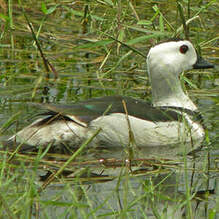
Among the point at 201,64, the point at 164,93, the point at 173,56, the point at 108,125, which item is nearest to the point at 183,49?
the point at 173,56

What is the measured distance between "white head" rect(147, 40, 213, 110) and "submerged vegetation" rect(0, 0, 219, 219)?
184 mm

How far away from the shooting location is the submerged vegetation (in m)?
4.64

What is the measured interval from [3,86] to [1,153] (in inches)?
72.1

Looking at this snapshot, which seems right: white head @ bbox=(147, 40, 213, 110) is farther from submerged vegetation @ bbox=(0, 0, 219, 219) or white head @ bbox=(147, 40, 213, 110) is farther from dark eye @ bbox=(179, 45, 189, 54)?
submerged vegetation @ bbox=(0, 0, 219, 219)

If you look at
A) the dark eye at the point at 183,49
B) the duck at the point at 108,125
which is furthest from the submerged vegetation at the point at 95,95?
the dark eye at the point at 183,49

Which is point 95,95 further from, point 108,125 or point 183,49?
point 108,125

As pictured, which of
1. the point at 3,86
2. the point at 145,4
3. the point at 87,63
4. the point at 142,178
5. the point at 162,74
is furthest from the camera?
the point at 145,4

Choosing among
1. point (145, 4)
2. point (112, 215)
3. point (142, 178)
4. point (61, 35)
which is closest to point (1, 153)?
point (142, 178)

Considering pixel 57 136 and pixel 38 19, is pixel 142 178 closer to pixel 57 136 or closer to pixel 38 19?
pixel 57 136

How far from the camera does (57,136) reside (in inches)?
248

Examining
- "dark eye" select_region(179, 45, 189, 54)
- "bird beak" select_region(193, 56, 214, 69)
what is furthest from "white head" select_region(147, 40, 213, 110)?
"bird beak" select_region(193, 56, 214, 69)

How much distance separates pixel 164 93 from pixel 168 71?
0.65 ft

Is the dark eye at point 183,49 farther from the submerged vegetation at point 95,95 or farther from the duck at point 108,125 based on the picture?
the duck at point 108,125

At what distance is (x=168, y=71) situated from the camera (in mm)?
6969
